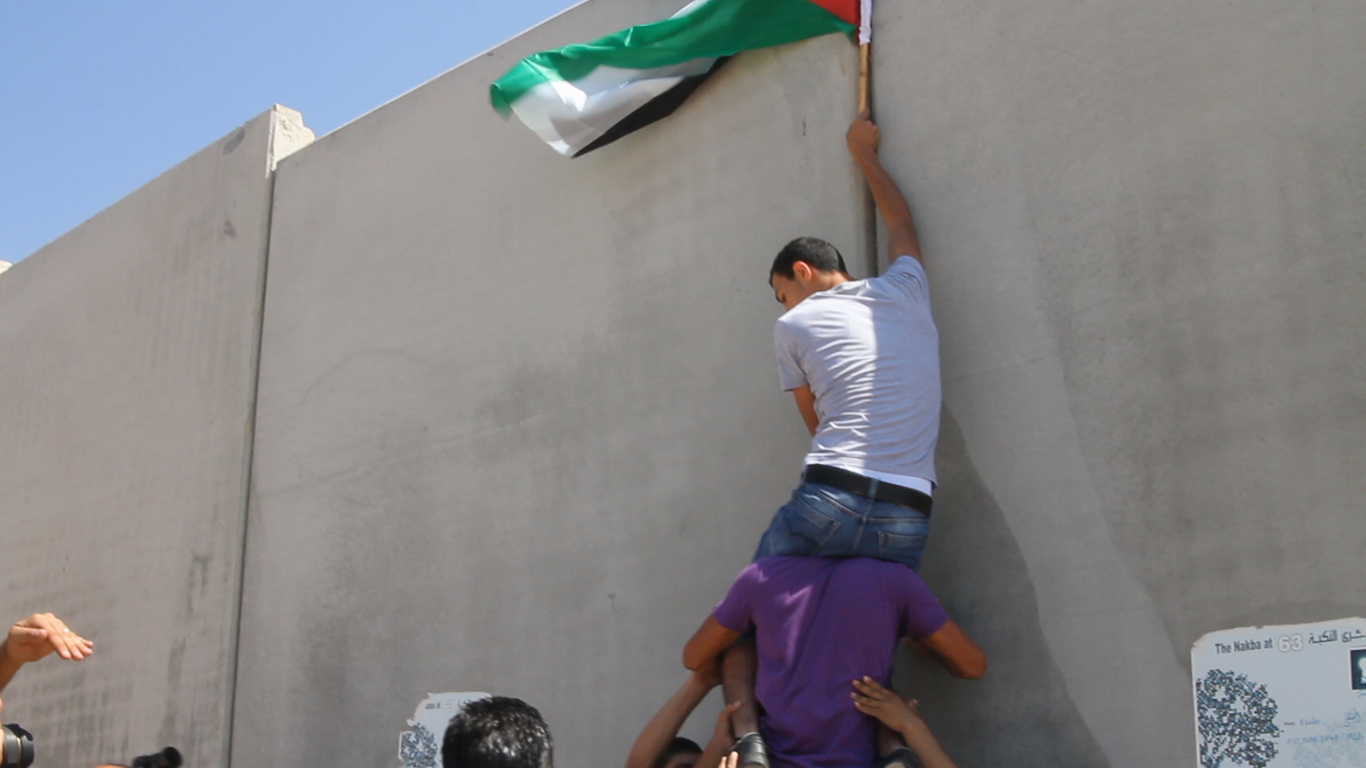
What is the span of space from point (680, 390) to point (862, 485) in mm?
1229

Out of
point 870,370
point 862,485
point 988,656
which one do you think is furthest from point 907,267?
point 988,656

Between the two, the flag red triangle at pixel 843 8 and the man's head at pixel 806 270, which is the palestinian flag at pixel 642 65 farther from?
the man's head at pixel 806 270

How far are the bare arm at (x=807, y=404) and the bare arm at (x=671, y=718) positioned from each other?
2.40 feet

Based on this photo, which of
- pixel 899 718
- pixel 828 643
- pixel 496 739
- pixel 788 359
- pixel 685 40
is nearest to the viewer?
pixel 496 739

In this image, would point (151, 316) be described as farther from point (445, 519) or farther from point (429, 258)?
point (445, 519)

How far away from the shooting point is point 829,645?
3.64 m

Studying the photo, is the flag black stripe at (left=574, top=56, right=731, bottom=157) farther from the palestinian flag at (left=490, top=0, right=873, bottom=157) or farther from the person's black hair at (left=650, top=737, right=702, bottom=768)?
the person's black hair at (left=650, top=737, right=702, bottom=768)

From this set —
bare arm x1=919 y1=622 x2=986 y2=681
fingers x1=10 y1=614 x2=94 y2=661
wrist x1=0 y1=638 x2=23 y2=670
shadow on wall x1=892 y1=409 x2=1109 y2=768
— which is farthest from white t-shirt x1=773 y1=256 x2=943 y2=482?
wrist x1=0 y1=638 x2=23 y2=670

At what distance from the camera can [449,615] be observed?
5320mm

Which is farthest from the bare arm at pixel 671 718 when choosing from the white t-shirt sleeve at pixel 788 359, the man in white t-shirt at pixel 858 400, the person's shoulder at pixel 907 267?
the person's shoulder at pixel 907 267

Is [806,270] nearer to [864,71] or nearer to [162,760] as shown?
[864,71]

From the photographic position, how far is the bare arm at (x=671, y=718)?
13.1 feet

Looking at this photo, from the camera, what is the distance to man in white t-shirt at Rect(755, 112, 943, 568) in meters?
3.71

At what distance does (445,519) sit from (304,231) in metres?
1.82
